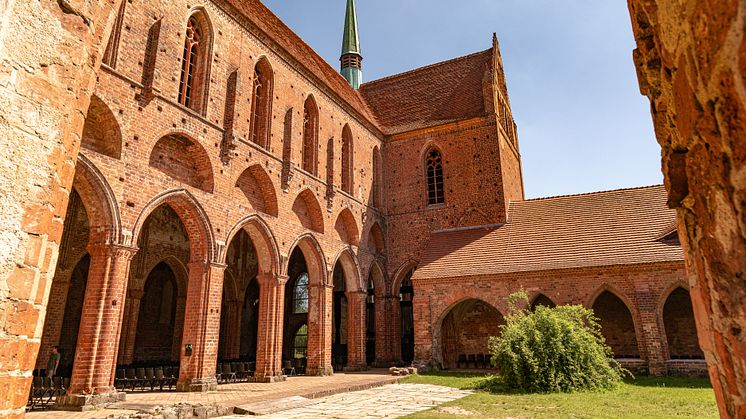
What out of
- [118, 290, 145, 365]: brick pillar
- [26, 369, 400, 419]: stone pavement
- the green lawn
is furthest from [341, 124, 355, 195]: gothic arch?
the green lawn

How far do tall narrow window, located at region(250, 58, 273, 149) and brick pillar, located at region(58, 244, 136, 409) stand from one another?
6.76 m

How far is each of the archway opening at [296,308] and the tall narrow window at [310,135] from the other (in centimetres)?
660

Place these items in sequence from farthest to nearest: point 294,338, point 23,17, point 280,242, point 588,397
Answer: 1. point 294,338
2. point 280,242
3. point 588,397
4. point 23,17

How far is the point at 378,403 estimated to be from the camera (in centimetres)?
962

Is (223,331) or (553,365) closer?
(553,365)

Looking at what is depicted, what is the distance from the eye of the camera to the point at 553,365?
37.1 ft

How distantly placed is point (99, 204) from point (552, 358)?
36.0 feet

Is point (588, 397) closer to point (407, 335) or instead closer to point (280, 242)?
point (280, 242)

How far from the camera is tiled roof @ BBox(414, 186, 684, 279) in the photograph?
16359mm

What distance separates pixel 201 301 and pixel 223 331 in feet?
30.5

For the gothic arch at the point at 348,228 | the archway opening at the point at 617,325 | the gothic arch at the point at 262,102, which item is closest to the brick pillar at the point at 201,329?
the gothic arch at the point at 262,102

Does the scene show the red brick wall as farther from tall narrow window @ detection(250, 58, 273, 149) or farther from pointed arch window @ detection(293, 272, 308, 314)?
tall narrow window @ detection(250, 58, 273, 149)

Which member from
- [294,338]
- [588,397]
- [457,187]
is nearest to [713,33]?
[588,397]

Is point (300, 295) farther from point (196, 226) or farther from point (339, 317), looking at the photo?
point (196, 226)
